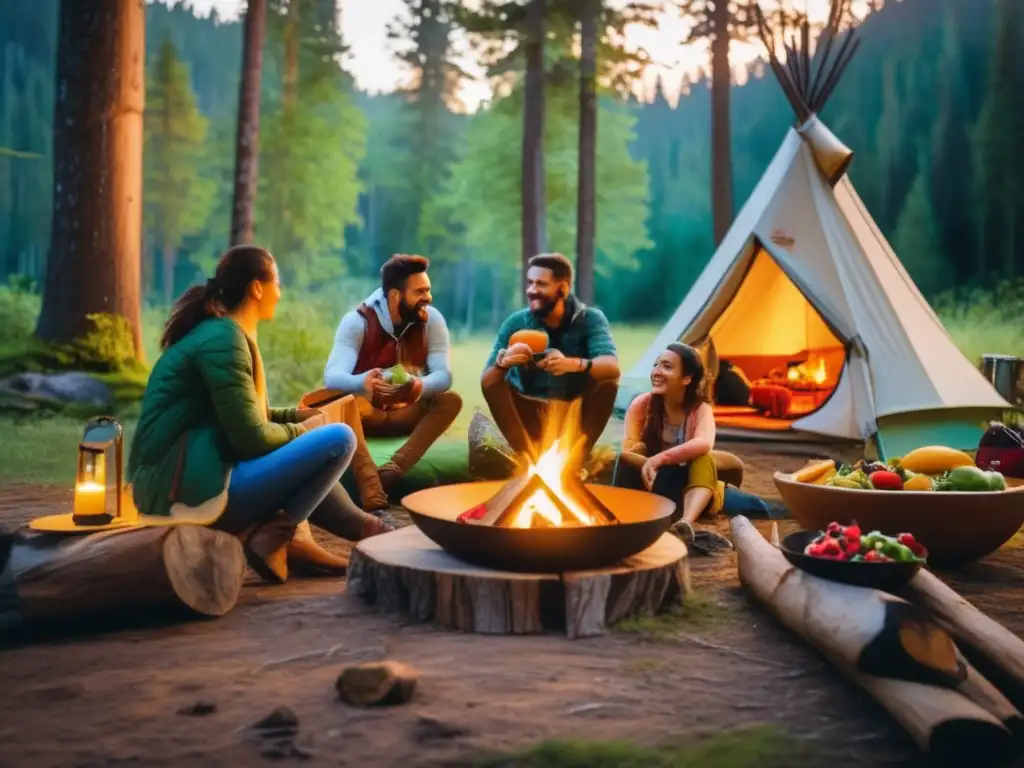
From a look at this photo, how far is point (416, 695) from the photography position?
98.6 inches

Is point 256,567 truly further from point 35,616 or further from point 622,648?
point 622,648

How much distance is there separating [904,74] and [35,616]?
37.9 metres

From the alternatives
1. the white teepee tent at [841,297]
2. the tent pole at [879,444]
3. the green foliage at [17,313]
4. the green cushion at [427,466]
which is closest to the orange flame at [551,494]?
the green cushion at [427,466]

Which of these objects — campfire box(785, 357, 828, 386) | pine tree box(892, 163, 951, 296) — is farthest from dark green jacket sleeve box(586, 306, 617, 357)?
pine tree box(892, 163, 951, 296)

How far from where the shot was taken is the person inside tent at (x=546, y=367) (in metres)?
4.89

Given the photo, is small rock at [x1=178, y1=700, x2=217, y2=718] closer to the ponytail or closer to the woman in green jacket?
the woman in green jacket

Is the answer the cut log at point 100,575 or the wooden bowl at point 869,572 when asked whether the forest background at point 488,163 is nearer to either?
the cut log at point 100,575

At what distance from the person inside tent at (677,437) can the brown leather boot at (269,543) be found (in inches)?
67.4

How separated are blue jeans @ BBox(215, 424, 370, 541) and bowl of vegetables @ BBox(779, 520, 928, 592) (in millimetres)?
1511

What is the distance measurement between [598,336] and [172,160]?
25.3 m

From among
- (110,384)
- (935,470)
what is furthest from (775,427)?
(110,384)

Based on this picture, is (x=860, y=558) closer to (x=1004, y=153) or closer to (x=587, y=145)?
(x=587, y=145)

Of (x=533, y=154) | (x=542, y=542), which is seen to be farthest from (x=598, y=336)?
(x=533, y=154)

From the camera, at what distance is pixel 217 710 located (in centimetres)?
239
